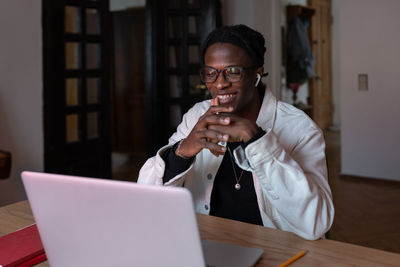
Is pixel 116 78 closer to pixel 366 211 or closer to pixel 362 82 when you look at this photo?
pixel 362 82

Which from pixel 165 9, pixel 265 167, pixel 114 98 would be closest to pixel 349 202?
pixel 165 9

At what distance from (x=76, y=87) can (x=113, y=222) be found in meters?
3.29

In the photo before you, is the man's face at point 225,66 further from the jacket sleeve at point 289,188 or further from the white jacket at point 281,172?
the jacket sleeve at point 289,188

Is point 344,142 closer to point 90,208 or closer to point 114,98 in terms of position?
point 114,98

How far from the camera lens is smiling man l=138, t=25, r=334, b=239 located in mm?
1297

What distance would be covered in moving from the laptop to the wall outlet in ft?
15.7

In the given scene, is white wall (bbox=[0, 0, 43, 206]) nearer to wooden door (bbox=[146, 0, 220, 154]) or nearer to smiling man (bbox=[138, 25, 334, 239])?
wooden door (bbox=[146, 0, 220, 154])

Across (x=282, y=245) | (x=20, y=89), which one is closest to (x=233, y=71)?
(x=282, y=245)

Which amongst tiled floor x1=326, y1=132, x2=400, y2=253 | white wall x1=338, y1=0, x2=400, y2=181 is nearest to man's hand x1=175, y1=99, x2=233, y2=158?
tiled floor x1=326, y1=132, x2=400, y2=253

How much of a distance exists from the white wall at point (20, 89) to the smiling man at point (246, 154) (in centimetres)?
208

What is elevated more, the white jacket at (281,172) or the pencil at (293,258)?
the white jacket at (281,172)

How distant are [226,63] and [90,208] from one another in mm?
803

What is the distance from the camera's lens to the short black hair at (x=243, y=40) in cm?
156

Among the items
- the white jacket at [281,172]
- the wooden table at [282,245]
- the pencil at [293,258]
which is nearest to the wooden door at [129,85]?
the white jacket at [281,172]
